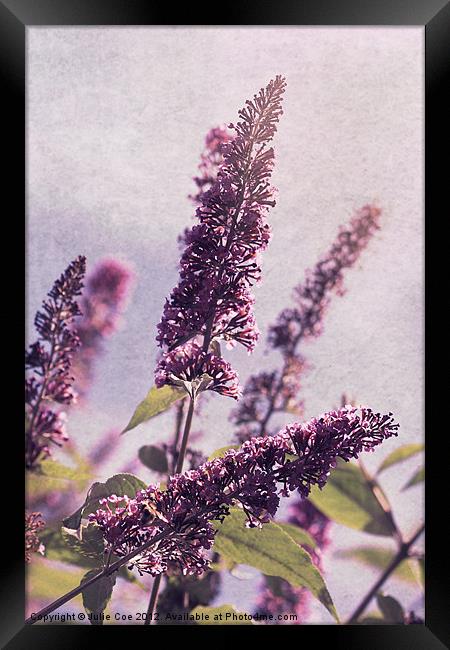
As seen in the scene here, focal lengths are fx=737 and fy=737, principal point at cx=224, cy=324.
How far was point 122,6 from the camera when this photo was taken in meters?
1.74

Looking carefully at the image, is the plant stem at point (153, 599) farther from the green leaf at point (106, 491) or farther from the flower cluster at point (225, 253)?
the flower cluster at point (225, 253)

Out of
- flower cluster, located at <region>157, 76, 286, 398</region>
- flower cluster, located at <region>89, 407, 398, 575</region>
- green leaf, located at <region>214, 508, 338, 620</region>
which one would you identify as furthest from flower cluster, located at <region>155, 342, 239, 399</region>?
green leaf, located at <region>214, 508, 338, 620</region>

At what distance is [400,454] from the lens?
1.63 metres

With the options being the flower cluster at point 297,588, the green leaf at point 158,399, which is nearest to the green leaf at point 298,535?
the flower cluster at point 297,588

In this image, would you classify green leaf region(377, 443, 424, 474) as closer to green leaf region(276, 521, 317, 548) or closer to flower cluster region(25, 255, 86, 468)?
green leaf region(276, 521, 317, 548)

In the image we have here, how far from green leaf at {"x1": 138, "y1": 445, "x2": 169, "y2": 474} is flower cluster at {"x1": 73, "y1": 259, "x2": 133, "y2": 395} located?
0.90 ft

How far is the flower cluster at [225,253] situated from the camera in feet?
3.94

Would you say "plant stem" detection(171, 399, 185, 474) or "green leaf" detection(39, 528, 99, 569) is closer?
"green leaf" detection(39, 528, 99, 569)

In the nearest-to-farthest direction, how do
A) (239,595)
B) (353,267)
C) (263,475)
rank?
1. (263,475)
2. (239,595)
3. (353,267)

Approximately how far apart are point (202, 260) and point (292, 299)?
53 cm

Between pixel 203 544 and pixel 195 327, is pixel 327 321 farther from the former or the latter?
pixel 203 544

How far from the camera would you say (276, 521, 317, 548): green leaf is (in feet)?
4.64
